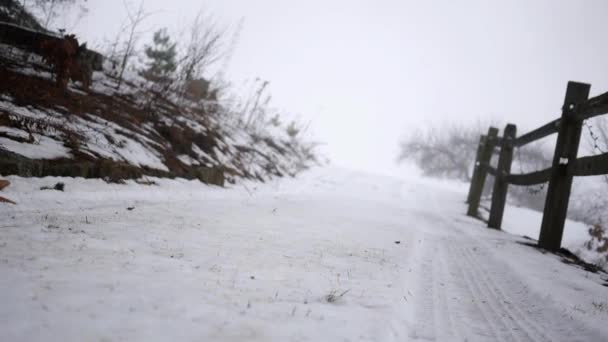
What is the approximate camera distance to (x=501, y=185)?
212 inches

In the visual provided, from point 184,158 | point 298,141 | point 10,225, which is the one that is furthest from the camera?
point 298,141

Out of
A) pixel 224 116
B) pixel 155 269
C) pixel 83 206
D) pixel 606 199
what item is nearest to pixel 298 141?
pixel 224 116

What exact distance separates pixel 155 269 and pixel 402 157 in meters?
23.9

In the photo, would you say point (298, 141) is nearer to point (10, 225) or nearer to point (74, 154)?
point (74, 154)

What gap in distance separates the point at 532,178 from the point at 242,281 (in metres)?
4.40

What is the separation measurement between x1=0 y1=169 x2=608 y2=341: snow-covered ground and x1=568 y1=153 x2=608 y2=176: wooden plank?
99 cm

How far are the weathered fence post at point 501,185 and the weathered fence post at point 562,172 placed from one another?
1.63 metres

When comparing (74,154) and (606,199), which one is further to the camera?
(606,199)

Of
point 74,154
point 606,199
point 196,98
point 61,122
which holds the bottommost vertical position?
point 74,154

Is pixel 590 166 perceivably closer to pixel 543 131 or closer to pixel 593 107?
pixel 593 107

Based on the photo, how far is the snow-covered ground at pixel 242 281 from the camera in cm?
123

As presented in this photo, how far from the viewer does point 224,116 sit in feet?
31.0

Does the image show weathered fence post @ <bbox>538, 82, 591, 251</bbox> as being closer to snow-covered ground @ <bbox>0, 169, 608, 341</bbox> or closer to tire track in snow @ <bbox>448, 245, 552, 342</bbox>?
snow-covered ground @ <bbox>0, 169, 608, 341</bbox>

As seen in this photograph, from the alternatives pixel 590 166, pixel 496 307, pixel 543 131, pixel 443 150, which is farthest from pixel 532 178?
pixel 443 150
